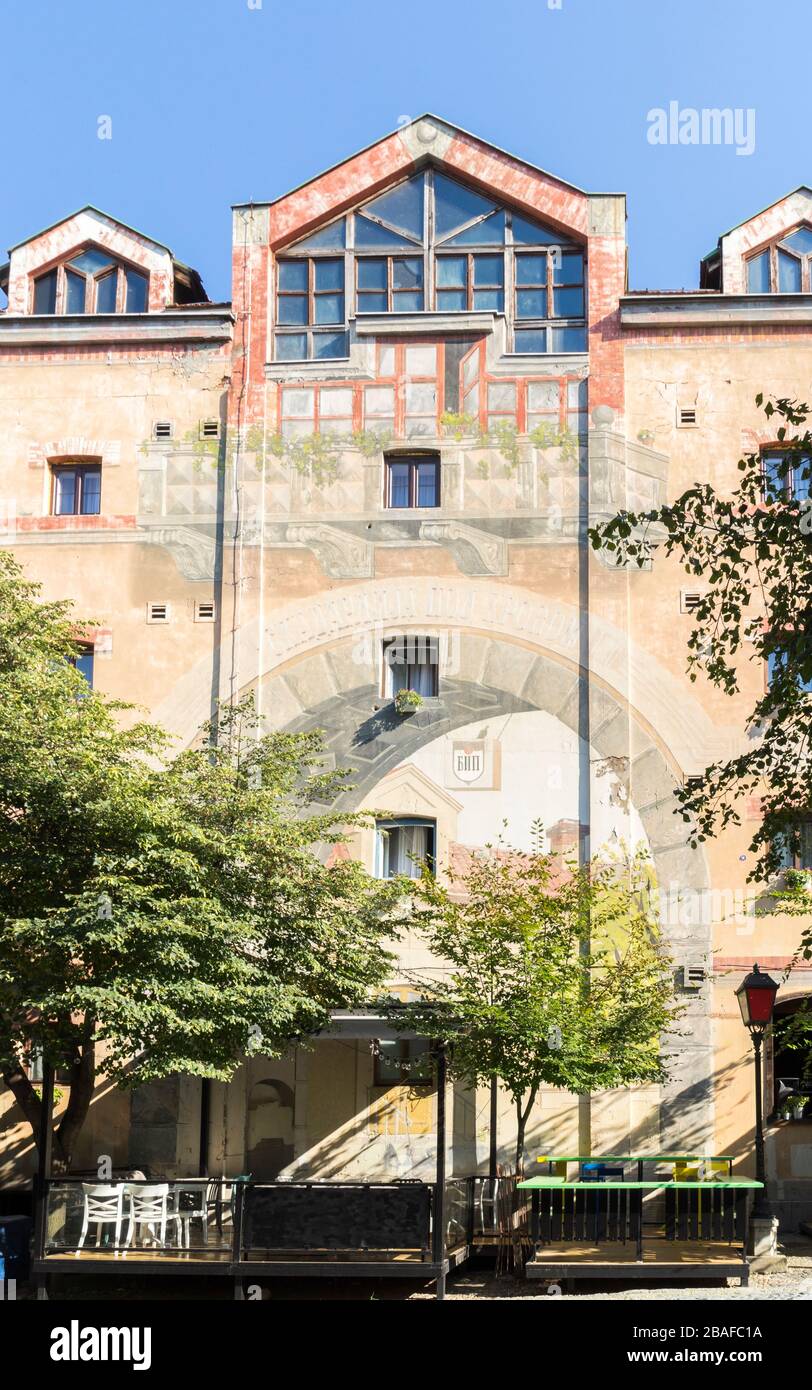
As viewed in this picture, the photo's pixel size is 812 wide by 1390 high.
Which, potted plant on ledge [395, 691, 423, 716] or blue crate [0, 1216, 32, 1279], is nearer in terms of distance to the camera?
blue crate [0, 1216, 32, 1279]

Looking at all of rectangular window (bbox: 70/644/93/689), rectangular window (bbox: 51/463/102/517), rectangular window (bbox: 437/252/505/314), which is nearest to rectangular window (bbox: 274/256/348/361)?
rectangular window (bbox: 437/252/505/314)

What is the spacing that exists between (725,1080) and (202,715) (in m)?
11.6

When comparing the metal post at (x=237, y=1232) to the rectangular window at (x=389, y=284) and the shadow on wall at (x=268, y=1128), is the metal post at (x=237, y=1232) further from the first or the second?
the rectangular window at (x=389, y=284)

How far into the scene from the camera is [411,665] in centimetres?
2988

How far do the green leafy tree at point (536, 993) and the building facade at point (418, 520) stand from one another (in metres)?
2.45

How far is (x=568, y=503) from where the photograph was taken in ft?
98.5

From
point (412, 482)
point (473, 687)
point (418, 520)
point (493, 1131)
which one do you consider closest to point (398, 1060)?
point (493, 1131)

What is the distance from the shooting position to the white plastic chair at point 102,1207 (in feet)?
67.9

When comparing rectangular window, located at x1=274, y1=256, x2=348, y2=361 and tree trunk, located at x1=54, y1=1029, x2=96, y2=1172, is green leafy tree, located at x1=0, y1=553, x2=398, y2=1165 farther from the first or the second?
rectangular window, located at x1=274, y1=256, x2=348, y2=361

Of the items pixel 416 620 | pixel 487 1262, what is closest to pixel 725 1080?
pixel 487 1262

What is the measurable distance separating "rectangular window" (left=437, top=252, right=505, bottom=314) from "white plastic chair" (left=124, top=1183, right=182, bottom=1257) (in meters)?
17.9

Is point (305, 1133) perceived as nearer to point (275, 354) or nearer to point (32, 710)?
point (32, 710)

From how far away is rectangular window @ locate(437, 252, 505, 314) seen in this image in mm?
31031
